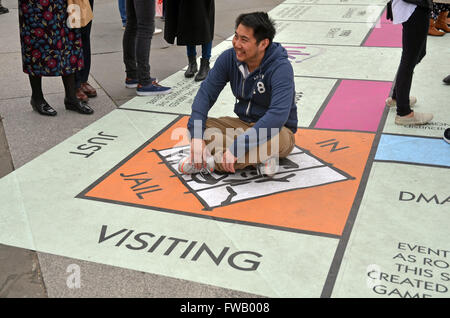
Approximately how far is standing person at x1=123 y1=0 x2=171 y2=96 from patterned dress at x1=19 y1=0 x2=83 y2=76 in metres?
0.59

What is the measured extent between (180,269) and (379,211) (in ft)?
3.62

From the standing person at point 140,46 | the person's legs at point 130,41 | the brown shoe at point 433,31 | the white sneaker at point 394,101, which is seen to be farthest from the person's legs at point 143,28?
the brown shoe at point 433,31

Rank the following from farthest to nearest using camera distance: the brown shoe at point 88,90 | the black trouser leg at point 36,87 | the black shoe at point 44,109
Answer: the brown shoe at point 88,90, the black shoe at point 44,109, the black trouser leg at point 36,87

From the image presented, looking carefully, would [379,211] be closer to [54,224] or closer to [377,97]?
[54,224]

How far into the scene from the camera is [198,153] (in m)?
3.10

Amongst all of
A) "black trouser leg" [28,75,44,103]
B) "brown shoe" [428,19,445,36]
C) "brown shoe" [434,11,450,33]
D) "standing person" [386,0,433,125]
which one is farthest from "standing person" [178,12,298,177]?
"brown shoe" [434,11,450,33]

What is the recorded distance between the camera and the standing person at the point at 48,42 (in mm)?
3891

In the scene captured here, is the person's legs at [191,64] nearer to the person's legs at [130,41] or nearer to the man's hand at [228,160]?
the person's legs at [130,41]

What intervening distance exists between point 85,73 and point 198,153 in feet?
6.63

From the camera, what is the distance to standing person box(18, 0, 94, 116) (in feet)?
12.8

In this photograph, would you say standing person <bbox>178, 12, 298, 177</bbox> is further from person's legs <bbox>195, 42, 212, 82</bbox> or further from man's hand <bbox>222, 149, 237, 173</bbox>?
person's legs <bbox>195, 42, 212, 82</bbox>

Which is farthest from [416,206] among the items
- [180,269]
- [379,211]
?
[180,269]

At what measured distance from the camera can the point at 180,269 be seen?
2.32m

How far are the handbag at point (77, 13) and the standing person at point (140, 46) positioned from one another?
53 centimetres
